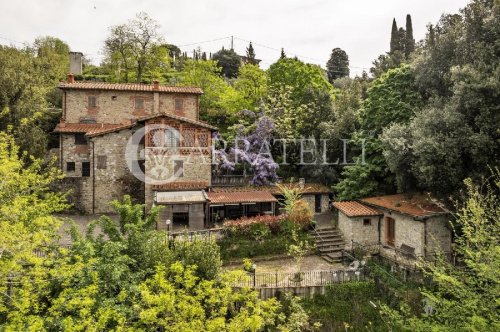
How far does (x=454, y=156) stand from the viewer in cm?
2045

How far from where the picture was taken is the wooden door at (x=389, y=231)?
25.0 m

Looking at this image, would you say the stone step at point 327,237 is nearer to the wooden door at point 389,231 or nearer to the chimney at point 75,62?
the wooden door at point 389,231

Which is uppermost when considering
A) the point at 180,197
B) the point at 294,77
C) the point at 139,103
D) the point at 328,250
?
the point at 294,77

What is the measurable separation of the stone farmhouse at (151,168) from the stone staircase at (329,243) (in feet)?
14.6

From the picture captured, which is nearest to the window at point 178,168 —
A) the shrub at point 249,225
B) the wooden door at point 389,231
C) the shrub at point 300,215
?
the shrub at point 249,225

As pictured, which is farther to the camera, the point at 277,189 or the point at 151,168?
the point at 277,189

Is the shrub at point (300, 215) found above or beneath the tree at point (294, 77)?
beneath

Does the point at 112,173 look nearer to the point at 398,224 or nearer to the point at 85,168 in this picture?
the point at 85,168

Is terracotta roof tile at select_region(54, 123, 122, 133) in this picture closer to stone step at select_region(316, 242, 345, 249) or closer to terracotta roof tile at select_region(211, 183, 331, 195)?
terracotta roof tile at select_region(211, 183, 331, 195)

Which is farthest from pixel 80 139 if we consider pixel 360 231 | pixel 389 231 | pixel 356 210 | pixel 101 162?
pixel 389 231

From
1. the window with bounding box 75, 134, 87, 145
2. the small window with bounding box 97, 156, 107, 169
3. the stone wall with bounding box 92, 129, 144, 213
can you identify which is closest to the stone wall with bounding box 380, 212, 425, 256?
the stone wall with bounding box 92, 129, 144, 213

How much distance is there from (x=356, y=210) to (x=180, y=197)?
1260cm

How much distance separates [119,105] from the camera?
3434 centimetres

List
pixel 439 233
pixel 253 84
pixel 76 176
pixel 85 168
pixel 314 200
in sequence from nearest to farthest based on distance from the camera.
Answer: pixel 439 233
pixel 76 176
pixel 85 168
pixel 314 200
pixel 253 84
